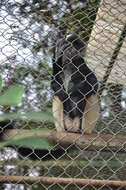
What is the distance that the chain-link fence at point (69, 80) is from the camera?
2033 millimetres

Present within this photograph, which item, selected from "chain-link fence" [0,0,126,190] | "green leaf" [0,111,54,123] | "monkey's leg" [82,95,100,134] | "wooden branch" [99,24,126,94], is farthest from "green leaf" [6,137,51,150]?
"monkey's leg" [82,95,100,134]

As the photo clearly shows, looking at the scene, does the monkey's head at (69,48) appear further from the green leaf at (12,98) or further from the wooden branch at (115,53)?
the green leaf at (12,98)

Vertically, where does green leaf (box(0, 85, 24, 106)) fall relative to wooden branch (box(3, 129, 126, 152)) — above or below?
above

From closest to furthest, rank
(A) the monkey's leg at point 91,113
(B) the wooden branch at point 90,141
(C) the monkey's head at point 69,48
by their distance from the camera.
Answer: (B) the wooden branch at point 90,141, (C) the monkey's head at point 69,48, (A) the monkey's leg at point 91,113

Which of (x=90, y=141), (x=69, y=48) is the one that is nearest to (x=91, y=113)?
(x=69, y=48)

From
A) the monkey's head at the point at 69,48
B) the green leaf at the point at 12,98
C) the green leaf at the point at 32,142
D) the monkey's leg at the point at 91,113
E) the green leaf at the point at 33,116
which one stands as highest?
the green leaf at the point at 12,98

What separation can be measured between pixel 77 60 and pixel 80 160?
0.68 metres

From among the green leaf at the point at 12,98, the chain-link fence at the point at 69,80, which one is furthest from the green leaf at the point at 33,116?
the chain-link fence at the point at 69,80

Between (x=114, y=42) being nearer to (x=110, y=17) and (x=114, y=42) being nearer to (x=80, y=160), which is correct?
(x=110, y=17)

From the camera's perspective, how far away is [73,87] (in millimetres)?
2641

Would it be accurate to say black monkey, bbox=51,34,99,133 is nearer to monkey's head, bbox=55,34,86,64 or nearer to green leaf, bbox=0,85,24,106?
monkey's head, bbox=55,34,86,64

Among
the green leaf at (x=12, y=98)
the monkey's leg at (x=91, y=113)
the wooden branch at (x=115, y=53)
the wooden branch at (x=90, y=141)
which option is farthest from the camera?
the monkey's leg at (x=91, y=113)

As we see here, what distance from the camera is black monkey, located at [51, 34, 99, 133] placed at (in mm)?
2494

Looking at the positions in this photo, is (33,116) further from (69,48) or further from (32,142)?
(69,48)
